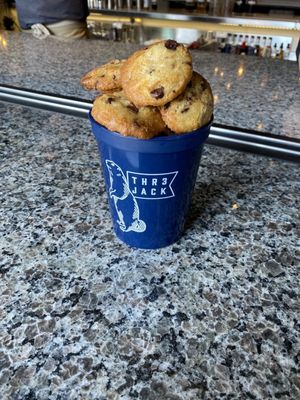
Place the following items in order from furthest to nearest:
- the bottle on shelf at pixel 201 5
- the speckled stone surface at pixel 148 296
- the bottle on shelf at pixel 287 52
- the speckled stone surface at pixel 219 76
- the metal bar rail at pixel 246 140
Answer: the bottle on shelf at pixel 201 5 → the bottle on shelf at pixel 287 52 → the speckled stone surface at pixel 219 76 → the metal bar rail at pixel 246 140 → the speckled stone surface at pixel 148 296

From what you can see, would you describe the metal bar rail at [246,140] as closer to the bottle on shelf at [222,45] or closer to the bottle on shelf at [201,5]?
the bottle on shelf at [222,45]

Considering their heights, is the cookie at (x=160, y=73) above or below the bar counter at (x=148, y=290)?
above

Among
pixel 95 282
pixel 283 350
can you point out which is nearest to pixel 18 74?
pixel 95 282

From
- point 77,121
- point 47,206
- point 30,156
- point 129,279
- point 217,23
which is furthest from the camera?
point 217,23

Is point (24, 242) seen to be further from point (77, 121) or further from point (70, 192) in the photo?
point (77, 121)

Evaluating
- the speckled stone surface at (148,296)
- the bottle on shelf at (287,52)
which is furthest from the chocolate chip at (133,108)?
the bottle on shelf at (287,52)

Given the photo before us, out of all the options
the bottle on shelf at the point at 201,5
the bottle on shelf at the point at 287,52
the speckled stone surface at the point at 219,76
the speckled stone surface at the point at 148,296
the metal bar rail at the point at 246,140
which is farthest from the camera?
the bottle on shelf at the point at 201,5

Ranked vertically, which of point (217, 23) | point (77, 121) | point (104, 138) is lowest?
point (217, 23)

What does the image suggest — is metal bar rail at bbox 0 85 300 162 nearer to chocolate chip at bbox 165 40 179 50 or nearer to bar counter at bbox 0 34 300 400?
bar counter at bbox 0 34 300 400
